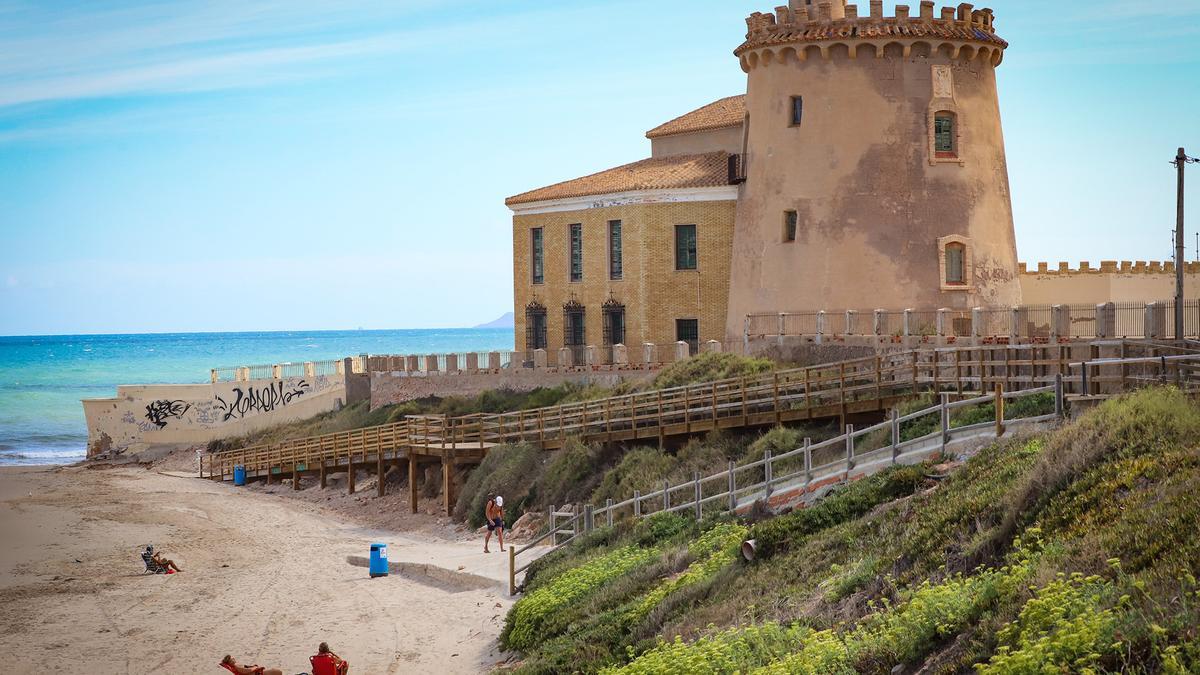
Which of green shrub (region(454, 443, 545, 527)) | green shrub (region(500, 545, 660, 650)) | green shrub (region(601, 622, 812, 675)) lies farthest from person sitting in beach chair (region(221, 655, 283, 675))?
green shrub (region(454, 443, 545, 527))

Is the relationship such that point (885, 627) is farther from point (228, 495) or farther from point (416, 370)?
point (416, 370)

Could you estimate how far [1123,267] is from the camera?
54125mm

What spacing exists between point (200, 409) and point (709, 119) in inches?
1017

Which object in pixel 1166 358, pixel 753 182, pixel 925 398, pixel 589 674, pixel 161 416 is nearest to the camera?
pixel 589 674

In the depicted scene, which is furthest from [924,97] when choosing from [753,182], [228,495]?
[228,495]

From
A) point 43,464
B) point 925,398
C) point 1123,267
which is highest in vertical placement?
Answer: point 1123,267

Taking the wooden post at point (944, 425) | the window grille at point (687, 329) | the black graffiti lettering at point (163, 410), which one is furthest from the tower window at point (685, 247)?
the wooden post at point (944, 425)

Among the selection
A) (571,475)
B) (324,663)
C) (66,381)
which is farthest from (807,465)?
(66,381)

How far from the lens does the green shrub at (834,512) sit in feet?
68.7

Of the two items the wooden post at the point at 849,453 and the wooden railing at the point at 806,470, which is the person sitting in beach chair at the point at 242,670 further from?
the wooden post at the point at 849,453

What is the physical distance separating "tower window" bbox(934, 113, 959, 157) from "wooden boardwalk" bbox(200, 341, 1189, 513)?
10191 millimetres

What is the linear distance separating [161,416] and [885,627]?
5188 centimetres

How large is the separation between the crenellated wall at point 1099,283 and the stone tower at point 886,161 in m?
9.91

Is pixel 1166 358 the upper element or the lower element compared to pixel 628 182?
lower
